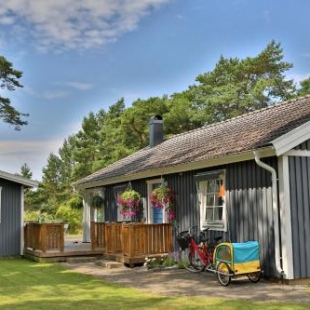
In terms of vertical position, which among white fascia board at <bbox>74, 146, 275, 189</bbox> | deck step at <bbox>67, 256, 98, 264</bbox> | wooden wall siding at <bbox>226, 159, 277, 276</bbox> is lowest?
deck step at <bbox>67, 256, 98, 264</bbox>

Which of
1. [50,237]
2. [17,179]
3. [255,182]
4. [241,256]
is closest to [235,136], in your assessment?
[255,182]

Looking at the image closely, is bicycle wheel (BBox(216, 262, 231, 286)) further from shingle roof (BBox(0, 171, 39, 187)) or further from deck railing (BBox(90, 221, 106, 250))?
shingle roof (BBox(0, 171, 39, 187))

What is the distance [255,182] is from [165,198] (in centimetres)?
349

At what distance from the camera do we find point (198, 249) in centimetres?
1039

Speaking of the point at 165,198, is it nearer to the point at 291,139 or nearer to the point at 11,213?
the point at 291,139

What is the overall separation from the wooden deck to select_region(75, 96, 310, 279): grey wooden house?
0.74 m

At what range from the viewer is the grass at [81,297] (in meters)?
6.96

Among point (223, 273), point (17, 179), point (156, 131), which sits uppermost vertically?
point (156, 131)

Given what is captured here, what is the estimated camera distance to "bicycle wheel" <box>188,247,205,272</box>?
34.8 ft

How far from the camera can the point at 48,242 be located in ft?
46.3

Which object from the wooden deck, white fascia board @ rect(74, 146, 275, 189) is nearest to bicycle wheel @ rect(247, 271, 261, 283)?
white fascia board @ rect(74, 146, 275, 189)

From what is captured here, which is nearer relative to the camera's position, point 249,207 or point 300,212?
point 300,212

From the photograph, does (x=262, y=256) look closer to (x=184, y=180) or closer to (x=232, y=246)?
(x=232, y=246)

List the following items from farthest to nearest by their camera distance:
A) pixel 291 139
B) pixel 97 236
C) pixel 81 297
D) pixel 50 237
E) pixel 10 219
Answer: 1. pixel 10 219
2. pixel 97 236
3. pixel 50 237
4. pixel 291 139
5. pixel 81 297
